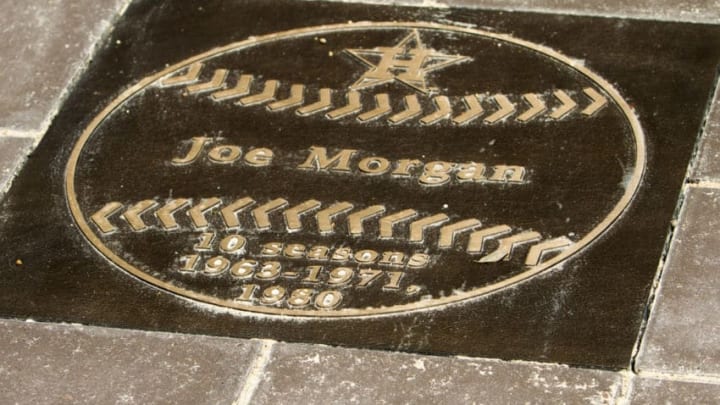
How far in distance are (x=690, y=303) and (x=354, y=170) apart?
126 centimetres

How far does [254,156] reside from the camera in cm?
470

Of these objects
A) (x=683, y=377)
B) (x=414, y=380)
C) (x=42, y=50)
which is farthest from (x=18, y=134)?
(x=683, y=377)

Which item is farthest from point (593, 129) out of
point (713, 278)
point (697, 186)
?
point (713, 278)

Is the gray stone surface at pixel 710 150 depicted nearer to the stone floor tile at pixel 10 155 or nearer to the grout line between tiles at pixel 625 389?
the grout line between tiles at pixel 625 389

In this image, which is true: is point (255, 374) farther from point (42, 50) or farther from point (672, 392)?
point (42, 50)

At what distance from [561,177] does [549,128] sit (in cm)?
28

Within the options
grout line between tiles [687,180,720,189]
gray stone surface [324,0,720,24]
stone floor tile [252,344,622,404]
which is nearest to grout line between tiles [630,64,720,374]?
grout line between tiles [687,180,720,189]

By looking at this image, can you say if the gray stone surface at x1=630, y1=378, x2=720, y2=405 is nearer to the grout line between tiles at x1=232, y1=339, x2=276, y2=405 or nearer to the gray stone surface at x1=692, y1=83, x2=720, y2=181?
the gray stone surface at x1=692, y1=83, x2=720, y2=181

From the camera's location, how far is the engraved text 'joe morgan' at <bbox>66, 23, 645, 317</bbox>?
165 inches

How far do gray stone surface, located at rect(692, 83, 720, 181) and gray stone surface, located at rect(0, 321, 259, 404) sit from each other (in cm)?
163

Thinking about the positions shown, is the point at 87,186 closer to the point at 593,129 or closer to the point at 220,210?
the point at 220,210

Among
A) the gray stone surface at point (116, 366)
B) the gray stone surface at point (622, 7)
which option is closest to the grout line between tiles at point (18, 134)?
the gray stone surface at point (116, 366)

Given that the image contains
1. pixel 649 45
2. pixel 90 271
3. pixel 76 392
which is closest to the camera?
pixel 76 392

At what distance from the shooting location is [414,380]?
3832mm
